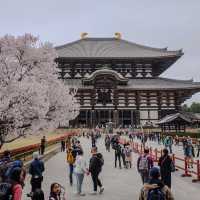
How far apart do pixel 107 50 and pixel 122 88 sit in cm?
1324

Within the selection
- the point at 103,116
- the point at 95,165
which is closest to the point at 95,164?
the point at 95,165

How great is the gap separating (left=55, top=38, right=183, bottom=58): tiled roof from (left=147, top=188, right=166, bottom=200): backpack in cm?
7038

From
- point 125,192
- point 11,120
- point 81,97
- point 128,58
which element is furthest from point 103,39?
point 125,192

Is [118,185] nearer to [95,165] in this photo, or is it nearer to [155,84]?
[95,165]

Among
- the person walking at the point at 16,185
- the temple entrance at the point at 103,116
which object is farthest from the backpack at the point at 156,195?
the temple entrance at the point at 103,116

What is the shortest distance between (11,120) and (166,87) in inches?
1932

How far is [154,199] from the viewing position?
6516 mm

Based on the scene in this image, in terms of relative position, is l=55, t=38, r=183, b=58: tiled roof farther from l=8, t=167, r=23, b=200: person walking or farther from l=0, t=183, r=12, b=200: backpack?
l=0, t=183, r=12, b=200: backpack

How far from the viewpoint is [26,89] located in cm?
2409

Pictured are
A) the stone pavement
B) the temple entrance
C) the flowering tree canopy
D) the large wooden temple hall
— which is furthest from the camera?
the temple entrance

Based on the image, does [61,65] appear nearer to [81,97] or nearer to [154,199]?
[81,97]

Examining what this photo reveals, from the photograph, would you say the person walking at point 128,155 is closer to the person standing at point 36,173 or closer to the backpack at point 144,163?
the backpack at point 144,163

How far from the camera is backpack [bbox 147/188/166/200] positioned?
6527 mm

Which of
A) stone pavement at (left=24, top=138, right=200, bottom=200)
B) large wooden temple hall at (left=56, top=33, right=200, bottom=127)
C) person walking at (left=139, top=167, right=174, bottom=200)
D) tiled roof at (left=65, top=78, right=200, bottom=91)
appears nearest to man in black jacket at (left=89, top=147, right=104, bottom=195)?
stone pavement at (left=24, top=138, right=200, bottom=200)
